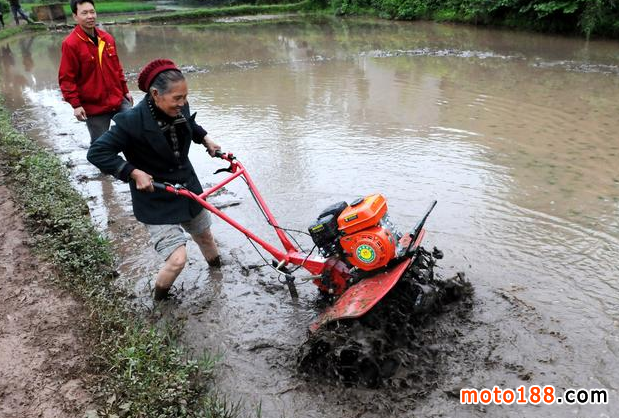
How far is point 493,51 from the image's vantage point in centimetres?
1434

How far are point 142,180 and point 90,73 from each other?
241 cm

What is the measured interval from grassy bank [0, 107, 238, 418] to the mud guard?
773mm

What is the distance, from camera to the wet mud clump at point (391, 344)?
306 cm

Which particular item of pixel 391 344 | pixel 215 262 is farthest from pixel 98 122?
pixel 391 344

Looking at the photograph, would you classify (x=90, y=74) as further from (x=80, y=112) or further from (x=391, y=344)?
(x=391, y=344)

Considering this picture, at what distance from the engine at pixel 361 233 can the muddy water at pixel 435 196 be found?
2.46ft

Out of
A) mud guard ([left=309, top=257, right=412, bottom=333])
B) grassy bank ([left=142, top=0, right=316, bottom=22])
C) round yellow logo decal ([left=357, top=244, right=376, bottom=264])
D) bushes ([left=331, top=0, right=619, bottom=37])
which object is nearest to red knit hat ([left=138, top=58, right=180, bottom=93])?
round yellow logo decal ([left=357, top=244, right=376, bottom=264])

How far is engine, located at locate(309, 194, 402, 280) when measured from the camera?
10.3 ft

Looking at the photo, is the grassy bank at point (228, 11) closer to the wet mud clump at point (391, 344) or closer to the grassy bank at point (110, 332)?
the grassy bank at point (110, 332)

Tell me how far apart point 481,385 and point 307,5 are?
32.0m

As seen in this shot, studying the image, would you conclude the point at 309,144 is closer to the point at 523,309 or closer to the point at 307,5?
the point at 523,309

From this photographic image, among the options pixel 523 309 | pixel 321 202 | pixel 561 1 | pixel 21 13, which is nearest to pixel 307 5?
pixel 21 13

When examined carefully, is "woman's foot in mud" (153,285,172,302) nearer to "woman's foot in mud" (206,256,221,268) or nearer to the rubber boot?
the rubber boot

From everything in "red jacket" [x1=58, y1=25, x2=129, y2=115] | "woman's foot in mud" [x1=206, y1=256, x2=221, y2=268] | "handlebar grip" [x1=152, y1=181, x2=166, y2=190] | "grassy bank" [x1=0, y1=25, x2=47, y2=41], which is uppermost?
"red jacket" [x1=58, y1=25, x2=129, y2=115]
